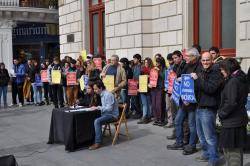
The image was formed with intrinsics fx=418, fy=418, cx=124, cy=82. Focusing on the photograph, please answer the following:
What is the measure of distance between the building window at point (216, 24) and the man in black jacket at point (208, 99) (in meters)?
4.33

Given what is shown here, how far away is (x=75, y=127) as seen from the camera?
28.4 ft

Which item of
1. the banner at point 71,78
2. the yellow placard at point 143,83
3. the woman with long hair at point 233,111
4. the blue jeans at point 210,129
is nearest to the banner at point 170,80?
the yellow placard at point 143,83

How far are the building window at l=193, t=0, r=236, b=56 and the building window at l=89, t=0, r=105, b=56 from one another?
5.92 m

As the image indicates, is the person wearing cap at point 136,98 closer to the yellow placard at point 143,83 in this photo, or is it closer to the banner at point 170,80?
the yellow placard at point 143,83

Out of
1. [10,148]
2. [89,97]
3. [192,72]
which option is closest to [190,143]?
[192,72]

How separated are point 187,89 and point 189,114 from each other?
0.61 meters

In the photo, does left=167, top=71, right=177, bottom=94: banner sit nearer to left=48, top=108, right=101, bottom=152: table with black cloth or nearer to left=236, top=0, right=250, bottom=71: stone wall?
left=236, top=0, right=250, bottom=71: stone wall

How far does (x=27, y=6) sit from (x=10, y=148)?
22.6 meters

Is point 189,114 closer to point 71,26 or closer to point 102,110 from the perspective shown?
point 102,110

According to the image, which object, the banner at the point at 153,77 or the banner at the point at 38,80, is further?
the banner at the point at 38,80

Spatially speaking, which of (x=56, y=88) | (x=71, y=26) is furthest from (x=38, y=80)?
(x=71, y=26)

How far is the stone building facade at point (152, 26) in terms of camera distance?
34.1 feet

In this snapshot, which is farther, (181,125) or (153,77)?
(153,77)

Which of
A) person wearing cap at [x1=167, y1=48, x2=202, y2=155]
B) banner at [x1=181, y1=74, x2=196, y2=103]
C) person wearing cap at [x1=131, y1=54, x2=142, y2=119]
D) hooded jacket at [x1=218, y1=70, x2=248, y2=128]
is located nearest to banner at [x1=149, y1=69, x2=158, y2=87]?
person wearing cap at [x1=131, y1=54, x2=142, y2=119]
